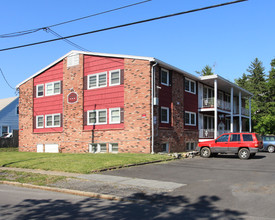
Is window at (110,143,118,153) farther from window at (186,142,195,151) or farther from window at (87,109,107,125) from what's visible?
window at (186,142,195,151)

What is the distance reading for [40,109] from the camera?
27.2m

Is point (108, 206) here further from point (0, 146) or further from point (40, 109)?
point (0, 146)

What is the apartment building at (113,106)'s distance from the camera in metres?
20.9

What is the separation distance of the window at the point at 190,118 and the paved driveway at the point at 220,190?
40.1 feet

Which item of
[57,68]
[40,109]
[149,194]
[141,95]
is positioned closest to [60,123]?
[40,109]

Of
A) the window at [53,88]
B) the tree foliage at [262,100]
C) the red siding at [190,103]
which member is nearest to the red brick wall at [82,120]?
the window at [53,88]

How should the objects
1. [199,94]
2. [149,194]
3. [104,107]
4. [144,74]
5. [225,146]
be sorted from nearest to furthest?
[149,194] → [225,146] → [144,74] → [104,107] → [199,94]

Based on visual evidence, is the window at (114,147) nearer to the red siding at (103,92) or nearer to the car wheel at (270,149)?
the red siding at (103,92)

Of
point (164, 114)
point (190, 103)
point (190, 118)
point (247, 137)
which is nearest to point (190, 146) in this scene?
point (190, 118)

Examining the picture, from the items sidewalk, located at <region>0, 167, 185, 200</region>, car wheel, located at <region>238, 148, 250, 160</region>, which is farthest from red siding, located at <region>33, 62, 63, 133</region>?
sidewalk, located at <region>0, 167, 185, 200</region>

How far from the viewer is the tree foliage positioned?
42.5m

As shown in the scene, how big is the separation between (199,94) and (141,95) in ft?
30.3

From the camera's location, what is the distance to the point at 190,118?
26141mm

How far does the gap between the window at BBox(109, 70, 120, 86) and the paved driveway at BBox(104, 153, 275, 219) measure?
10.2 m
